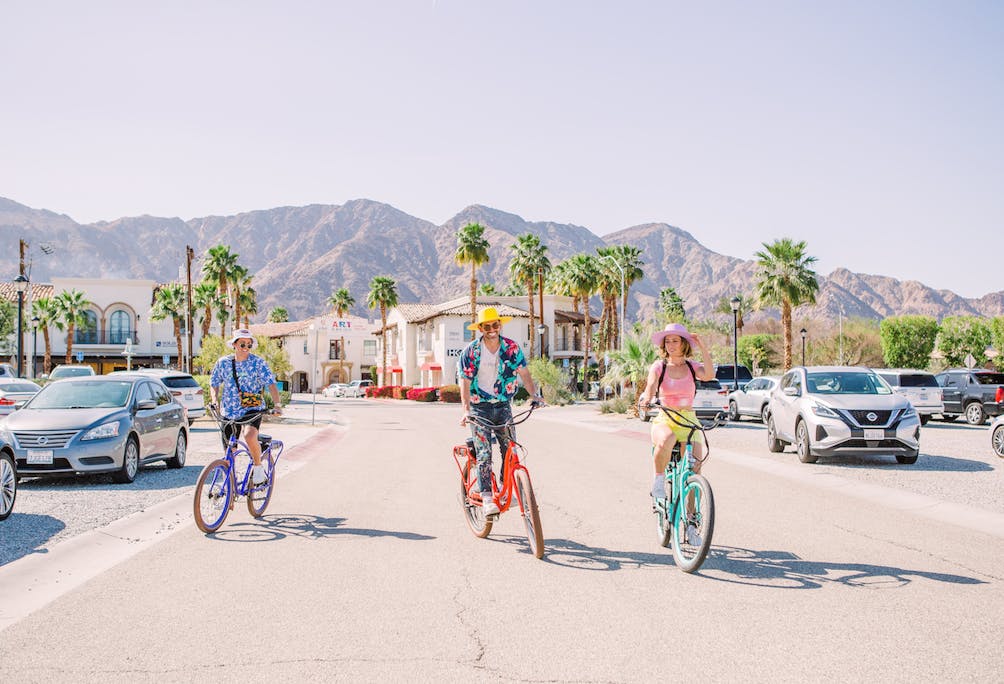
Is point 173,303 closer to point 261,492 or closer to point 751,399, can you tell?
point 751,399

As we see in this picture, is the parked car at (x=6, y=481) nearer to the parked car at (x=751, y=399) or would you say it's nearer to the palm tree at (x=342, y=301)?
the parked car at (x=751, y=399)

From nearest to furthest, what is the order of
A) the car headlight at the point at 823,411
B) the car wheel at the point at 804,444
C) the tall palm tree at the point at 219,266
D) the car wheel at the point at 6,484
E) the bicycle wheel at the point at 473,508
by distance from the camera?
the bicycle wheel at the point at 473,508 → the car wheel at the point at 6,484 → the car headlight at the point at 823,411 → the car wheel at the point at 804,444 → the tall palm tree at the point at 219,266

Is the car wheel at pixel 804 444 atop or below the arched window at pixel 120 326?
below

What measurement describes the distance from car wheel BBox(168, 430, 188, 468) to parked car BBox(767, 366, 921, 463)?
421 inches

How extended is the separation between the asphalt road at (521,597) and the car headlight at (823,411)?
3942mm

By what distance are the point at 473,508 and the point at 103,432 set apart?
6.41 meters

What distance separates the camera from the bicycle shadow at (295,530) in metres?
8.20

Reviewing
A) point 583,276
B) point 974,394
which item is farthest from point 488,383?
point 583,276

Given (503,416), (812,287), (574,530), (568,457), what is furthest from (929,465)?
(812,287)

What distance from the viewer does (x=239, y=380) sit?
876cm

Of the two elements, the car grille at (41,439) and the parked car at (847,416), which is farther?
the parked car at (847,416)

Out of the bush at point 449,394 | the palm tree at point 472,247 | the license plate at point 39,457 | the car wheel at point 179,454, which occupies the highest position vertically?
the palm tree at point 472,247

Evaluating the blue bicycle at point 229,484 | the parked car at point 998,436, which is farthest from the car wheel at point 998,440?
the blue bicycle at point 229,484

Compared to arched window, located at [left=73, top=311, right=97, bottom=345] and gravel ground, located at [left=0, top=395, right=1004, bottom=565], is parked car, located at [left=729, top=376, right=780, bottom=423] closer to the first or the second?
gravel ground, located at [left=0, top=395, right=1004, bottom=565]
